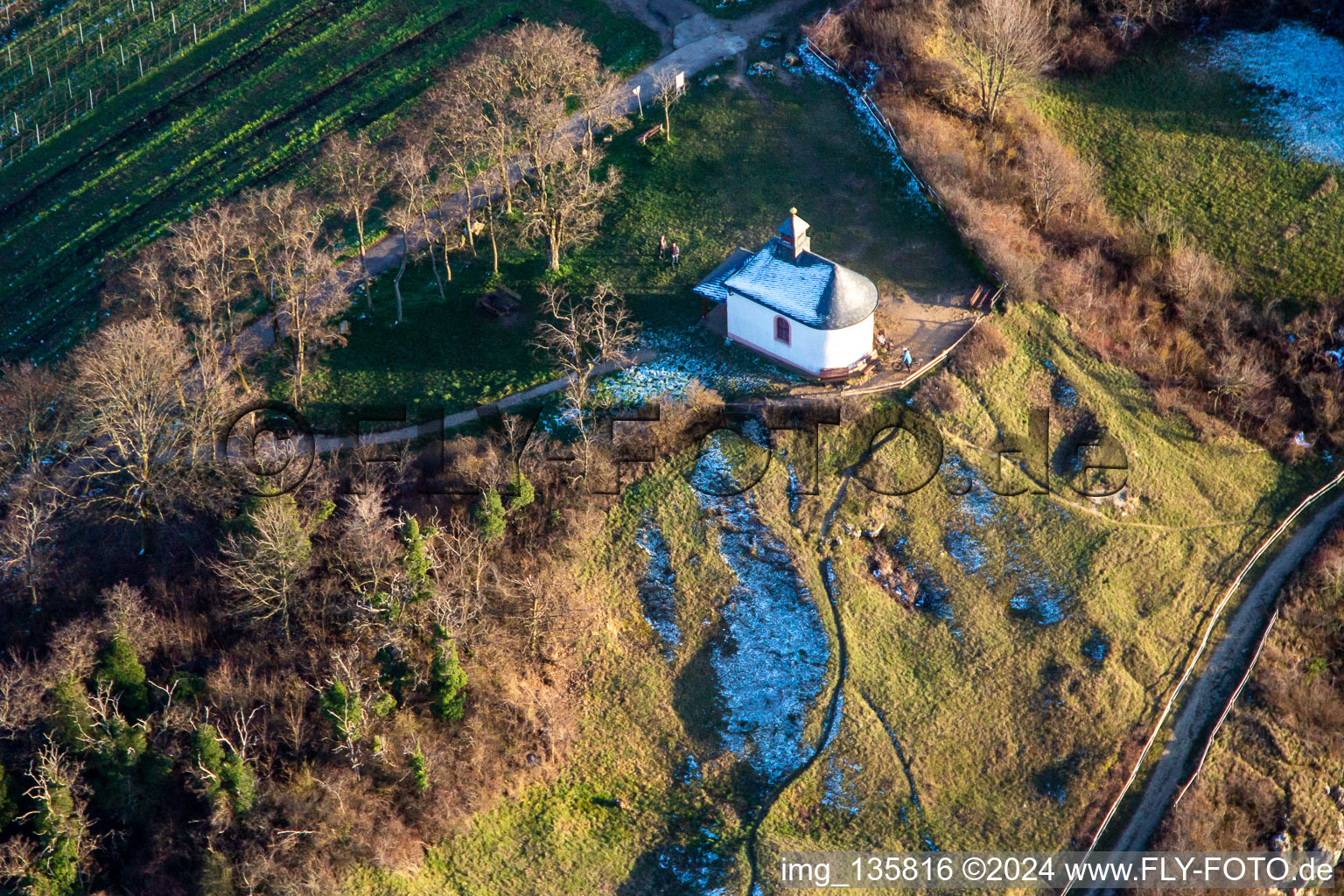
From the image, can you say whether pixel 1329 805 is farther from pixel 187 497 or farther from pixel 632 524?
pixel 187 497

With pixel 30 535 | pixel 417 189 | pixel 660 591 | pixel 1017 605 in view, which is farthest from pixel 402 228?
pixel 1017 605

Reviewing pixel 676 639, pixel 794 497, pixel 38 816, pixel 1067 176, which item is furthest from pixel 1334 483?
pixel 38 816

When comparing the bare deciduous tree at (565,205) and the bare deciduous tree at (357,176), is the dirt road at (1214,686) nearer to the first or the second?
the bare deciduous tree at (565,205)

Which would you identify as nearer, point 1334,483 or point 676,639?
point 676,639

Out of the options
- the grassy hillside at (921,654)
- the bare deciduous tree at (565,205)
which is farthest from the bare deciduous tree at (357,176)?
the grassy hillside at (921,654)

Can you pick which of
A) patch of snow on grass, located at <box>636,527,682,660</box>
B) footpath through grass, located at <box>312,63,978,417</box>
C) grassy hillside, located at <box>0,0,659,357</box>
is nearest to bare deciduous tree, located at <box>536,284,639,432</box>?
footpath through grass, located at <box>312,63,978,417</box>

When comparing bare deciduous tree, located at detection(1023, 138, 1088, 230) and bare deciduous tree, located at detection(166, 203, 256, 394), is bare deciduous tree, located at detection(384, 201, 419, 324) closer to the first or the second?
bare deciduous tree, located at detection(166, 203, 256, 394)
